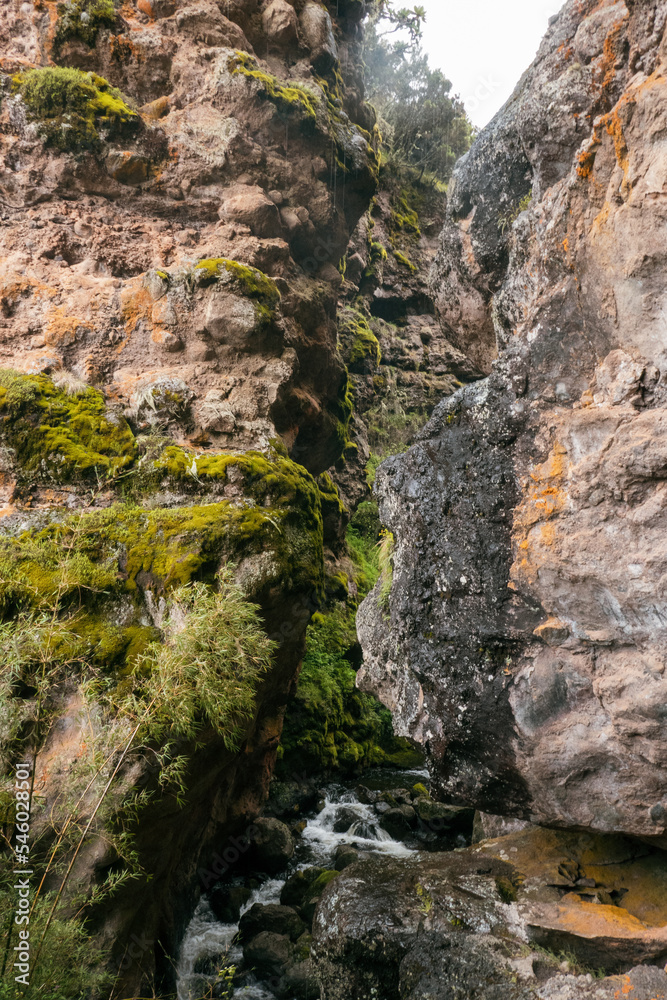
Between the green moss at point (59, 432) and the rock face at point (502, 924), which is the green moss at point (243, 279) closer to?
the green moss at point (59, 432)

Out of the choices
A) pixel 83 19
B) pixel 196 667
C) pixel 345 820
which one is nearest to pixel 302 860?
pixel 345 820

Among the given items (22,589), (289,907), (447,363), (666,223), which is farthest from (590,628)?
(447,363)

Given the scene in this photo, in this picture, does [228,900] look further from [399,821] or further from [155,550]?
[155,550]

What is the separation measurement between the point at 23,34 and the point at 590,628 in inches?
410

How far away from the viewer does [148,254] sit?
7750mm

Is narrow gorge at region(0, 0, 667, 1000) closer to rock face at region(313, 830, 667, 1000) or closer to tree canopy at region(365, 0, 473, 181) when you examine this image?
rock face at region(313, 830, 667, 1000)

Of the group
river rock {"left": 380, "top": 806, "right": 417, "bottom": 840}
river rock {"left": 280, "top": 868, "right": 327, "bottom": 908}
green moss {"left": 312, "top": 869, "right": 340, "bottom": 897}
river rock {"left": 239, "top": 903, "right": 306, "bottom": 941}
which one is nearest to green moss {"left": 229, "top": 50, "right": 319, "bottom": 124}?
green moss {"left": 312, "top": 869, "right": 340, "bottom": 897}

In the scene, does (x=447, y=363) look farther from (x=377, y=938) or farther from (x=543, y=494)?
(x=377, y=938)

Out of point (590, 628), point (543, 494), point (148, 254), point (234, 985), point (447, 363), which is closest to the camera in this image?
point (590, 628)

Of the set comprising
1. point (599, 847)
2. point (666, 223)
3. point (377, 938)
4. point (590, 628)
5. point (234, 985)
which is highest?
point (666, 223)

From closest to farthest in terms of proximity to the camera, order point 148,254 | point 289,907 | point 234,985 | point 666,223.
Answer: point 666,223, point 234,985, point 289,907, point 148,254

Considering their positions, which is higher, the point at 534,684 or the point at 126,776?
the point at 534,684

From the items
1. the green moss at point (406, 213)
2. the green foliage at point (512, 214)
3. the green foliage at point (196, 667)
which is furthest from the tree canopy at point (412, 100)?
the green foliage at point (196, 667)

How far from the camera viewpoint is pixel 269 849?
7.90 meters
